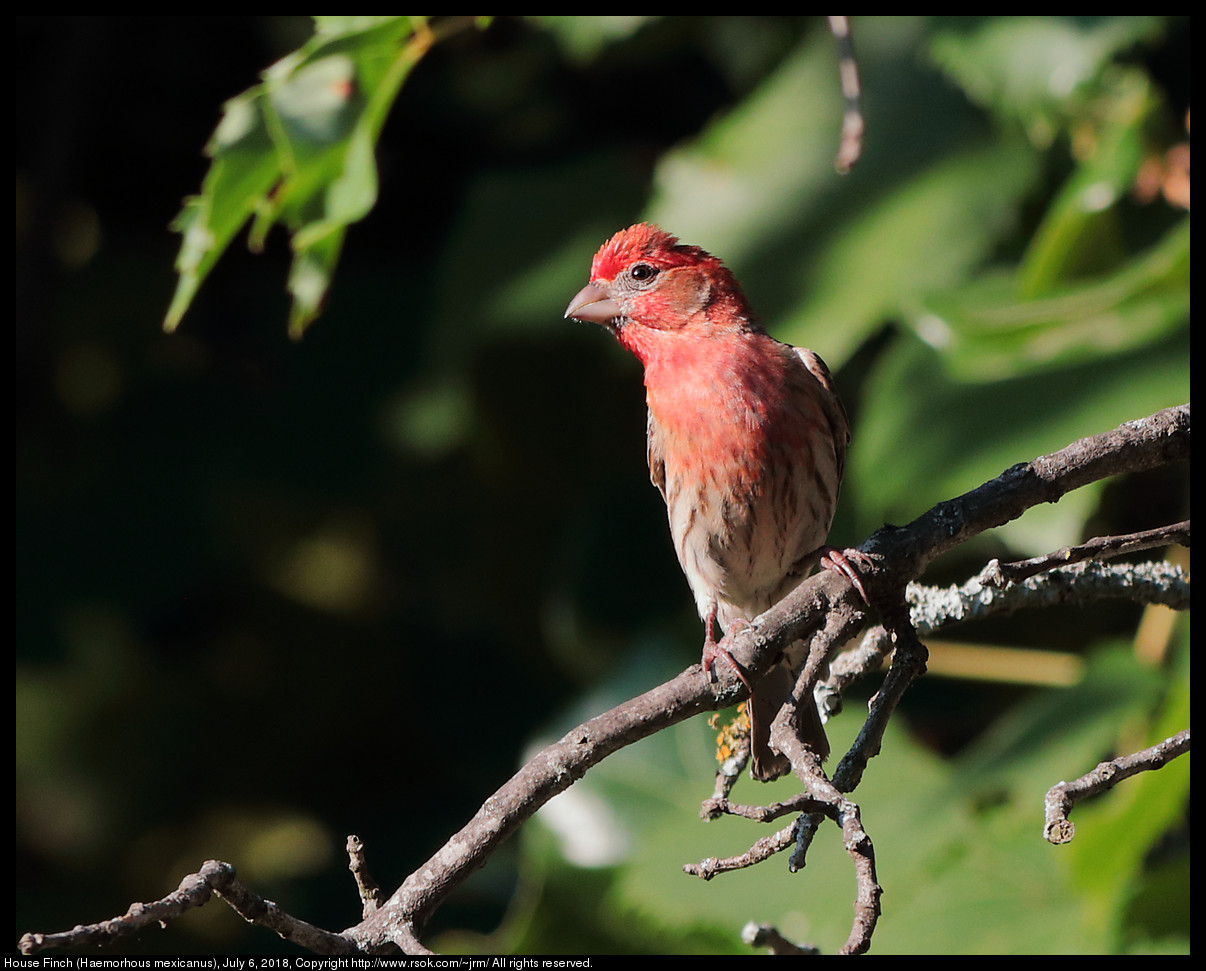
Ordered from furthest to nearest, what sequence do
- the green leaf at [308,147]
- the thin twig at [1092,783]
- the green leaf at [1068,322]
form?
the green leaf at [1068,322]
the green leaf at [308,147]
the thin twig at [1092,783]

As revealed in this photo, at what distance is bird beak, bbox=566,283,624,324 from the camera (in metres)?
4.05

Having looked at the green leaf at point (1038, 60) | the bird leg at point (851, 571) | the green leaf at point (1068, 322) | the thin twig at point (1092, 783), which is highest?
the green leaf at point (1038, 60)

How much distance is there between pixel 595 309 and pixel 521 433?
1.92m

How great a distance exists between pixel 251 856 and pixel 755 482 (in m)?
3.89

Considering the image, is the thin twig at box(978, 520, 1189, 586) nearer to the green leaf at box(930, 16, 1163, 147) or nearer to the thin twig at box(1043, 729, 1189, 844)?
the thin twig at box(1043, 729, 1189, 844)

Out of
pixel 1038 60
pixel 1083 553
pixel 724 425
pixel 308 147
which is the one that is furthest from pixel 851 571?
pixel 1038 60

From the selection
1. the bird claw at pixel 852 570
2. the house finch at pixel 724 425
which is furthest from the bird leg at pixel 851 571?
the house finch at pixel 724 425

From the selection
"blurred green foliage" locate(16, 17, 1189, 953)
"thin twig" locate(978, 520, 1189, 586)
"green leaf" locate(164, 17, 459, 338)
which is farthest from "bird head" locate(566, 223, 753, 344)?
"thin twig" locate(978, 520, 1189, 586)

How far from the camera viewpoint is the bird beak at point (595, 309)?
13.3 feet

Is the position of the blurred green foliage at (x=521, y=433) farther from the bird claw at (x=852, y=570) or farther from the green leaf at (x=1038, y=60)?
the bird claw at (x=852, y=570)

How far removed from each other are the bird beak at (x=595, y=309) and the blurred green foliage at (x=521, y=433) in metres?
0.67

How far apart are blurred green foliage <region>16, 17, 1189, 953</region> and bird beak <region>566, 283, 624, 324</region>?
0.67 metres

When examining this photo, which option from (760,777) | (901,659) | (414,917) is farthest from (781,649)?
(414,917)
